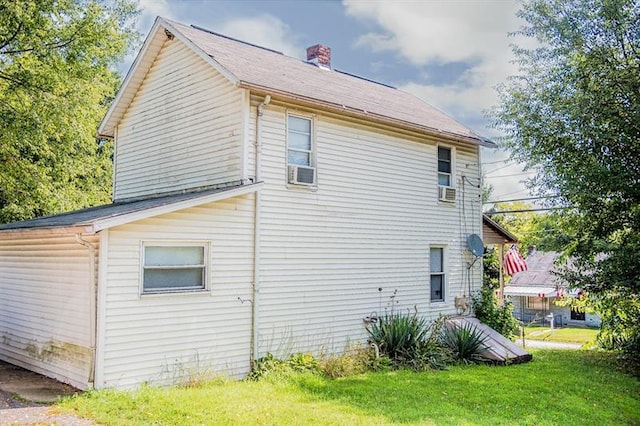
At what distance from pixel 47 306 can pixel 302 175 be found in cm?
565

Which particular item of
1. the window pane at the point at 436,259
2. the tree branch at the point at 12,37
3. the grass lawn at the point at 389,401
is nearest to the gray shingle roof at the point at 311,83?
the window pane at the point at 436,259

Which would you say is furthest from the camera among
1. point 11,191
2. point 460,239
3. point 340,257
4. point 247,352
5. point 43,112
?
point 11,191

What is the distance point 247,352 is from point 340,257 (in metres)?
3.21

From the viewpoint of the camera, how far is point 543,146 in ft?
44.9

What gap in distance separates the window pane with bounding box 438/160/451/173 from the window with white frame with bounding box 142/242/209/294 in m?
7.90

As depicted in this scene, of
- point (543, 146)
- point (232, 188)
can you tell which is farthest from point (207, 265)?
point (543, 146)

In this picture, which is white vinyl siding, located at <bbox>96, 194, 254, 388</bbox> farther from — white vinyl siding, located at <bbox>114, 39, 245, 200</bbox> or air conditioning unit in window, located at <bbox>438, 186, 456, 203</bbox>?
air conditioning unit in window, located at <bbox>438, 186, 456, 203</bbox>

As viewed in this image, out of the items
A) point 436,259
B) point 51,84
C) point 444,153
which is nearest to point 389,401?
point 436,259

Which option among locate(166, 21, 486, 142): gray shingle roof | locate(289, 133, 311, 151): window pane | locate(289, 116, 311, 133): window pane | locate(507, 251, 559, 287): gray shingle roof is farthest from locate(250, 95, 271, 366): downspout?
locate(507, 251, 559, 287): gray shingle roof

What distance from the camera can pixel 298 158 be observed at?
1152cm

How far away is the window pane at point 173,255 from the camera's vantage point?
9045 mm

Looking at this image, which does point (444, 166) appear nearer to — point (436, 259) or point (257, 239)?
point (436, 259)

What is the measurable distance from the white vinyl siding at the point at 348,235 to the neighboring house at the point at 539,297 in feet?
79.3

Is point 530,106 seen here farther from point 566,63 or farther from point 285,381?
point 285,381
